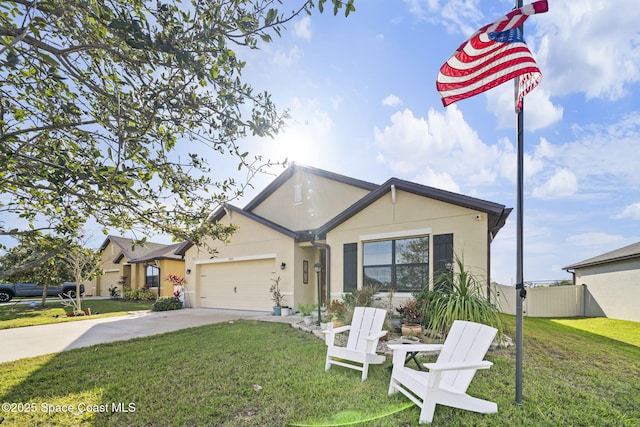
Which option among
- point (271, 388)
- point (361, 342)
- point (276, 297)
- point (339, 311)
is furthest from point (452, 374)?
point (276, 297)

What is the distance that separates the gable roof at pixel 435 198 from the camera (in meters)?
8.20

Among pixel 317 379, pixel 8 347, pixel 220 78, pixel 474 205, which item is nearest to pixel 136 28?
pixel 220 78

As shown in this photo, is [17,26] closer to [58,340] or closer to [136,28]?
[136,28]

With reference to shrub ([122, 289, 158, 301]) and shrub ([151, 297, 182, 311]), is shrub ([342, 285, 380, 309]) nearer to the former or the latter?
shrub ([151, 297, 182, 311])

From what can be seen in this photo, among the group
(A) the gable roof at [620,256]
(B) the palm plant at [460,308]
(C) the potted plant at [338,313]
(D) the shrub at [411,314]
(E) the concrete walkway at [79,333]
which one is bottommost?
A: (E) the concrete walkway at [79,333]

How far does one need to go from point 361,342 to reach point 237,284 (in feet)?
32.6

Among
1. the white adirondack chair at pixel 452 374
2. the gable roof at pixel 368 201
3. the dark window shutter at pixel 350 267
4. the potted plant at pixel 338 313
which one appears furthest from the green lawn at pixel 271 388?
the dark window shutter at pixel 350 267

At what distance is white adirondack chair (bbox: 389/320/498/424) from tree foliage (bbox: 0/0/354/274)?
313 centimetres

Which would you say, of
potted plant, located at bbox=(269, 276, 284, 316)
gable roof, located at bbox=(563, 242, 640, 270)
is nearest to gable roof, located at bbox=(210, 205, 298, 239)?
potted plant, located at bbox=(269, 276, 284, 316)

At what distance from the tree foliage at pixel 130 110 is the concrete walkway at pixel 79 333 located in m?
4.46

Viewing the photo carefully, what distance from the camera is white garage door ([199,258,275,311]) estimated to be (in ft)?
44.3

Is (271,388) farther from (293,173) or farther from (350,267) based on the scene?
(293,173)

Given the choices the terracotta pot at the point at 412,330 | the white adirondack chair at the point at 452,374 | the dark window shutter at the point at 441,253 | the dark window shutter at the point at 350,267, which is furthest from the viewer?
the dark window shutter at the point at 350,267

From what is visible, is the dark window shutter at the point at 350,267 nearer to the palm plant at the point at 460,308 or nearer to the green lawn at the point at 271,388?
the palm plant at the point at 460,308
